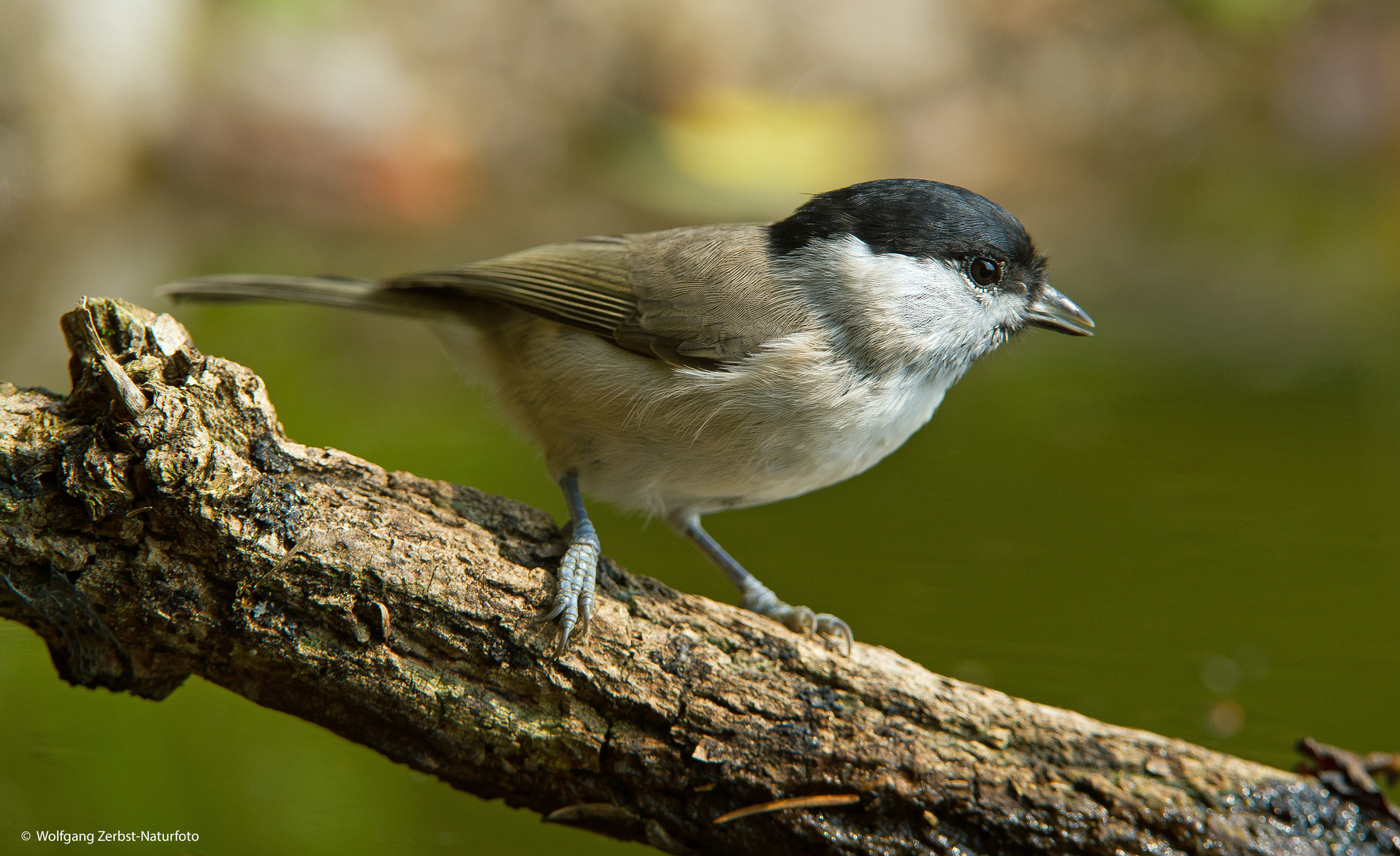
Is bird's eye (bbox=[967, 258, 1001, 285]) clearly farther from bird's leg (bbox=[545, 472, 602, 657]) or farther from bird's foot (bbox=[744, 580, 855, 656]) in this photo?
bird's leg (bbox=[545, 472, 602, 657])

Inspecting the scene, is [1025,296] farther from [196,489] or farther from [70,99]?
[70,99]

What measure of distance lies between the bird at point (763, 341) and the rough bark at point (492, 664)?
0.23 m

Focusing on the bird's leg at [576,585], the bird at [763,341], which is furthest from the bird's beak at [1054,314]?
the bird's leg at [576,585]

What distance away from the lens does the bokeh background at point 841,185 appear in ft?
10.3

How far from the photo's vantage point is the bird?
2816mm

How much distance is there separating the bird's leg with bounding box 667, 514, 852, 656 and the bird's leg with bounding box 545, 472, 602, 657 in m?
0.64

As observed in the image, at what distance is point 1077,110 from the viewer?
34.1ft

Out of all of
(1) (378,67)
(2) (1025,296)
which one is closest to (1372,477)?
(2) (1025,296)

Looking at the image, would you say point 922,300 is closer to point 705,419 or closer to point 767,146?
point 705,419

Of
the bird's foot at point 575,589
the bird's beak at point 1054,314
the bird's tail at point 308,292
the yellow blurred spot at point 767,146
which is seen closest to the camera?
the bird's foot at point 575,589

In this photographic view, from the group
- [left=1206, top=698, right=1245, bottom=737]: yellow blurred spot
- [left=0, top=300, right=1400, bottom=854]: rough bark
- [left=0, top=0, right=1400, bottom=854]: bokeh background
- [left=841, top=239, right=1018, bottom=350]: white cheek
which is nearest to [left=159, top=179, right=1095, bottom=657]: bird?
[left=841, top=239, right=1018, bottom=350]: white cheek

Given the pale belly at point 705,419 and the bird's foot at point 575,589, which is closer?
the bird's foot at point 575,589

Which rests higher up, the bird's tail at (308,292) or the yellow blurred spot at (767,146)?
the yellow blurred spot at (767,146)

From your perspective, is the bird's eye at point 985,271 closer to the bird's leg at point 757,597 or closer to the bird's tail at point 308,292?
the bird's leg at point 757,597
